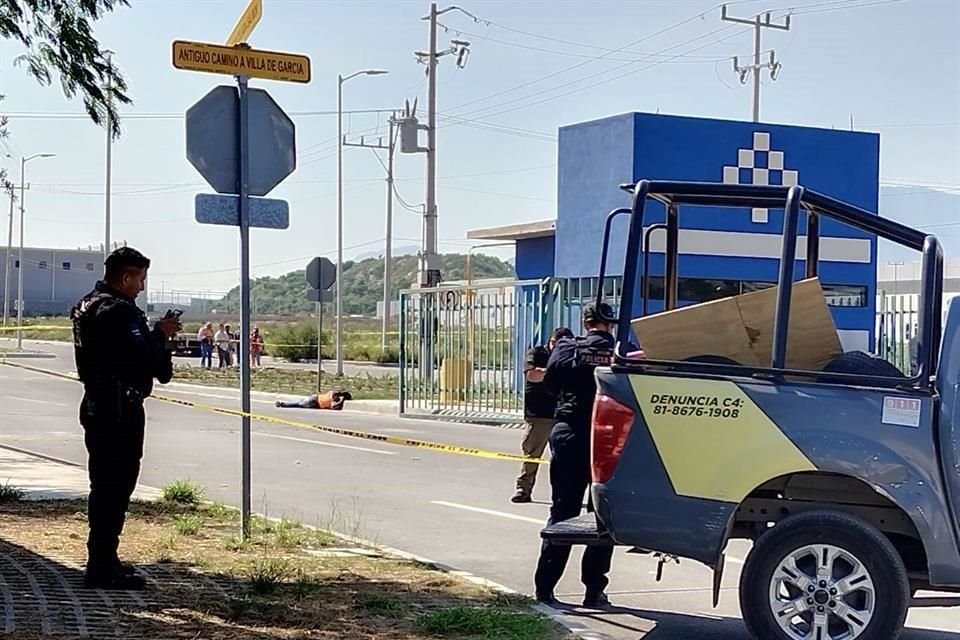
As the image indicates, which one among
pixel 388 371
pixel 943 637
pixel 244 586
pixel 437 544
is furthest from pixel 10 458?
pixel 388 371

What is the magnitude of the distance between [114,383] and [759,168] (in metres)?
16.6

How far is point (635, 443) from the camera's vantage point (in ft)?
19.6

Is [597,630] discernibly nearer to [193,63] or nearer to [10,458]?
[193,63]

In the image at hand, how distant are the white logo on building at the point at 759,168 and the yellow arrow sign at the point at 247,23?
46.8 ft

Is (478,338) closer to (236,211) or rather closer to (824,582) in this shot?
(236,211)

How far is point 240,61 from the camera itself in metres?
8.23

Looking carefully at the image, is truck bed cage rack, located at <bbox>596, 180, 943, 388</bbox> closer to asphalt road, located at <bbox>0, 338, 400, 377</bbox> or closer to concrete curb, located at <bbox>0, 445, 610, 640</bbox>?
concrete curb, located at <bbox>0, 445, 610, 640</bbox>

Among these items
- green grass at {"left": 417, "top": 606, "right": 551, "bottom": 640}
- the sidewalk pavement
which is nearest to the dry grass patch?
green grass at {"left": 417, "top": 606, "right": 551, "bottom": 640}

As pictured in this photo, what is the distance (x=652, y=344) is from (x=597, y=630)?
163 cm

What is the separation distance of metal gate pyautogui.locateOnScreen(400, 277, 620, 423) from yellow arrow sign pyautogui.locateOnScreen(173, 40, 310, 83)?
1215 cm

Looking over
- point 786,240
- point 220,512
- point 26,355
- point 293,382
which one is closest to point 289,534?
point 220,512

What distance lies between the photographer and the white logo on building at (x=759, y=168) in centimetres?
2130

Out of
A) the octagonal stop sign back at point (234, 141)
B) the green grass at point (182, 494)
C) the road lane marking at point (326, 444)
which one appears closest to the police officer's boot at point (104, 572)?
the octagonal stop sign back at point (234, 141)

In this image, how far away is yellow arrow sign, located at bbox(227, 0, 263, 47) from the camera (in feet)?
26.4
